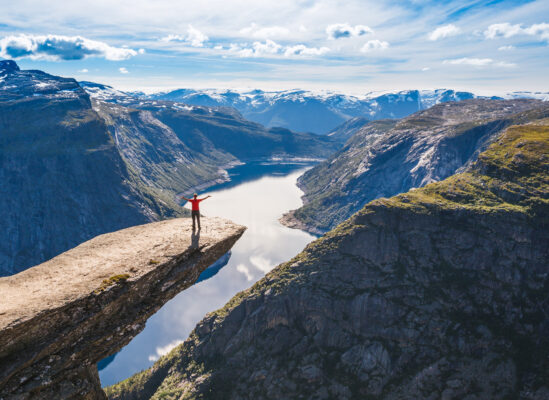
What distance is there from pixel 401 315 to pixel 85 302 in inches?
3388

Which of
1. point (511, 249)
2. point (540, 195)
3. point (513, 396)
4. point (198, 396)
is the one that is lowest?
point (198, 396)

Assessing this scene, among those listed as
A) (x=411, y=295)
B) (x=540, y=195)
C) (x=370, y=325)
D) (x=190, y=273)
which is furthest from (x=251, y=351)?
(x=540, y=195)

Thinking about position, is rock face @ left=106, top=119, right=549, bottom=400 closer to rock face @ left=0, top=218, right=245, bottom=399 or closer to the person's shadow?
the person's shadow

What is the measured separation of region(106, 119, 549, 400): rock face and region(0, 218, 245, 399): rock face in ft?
218

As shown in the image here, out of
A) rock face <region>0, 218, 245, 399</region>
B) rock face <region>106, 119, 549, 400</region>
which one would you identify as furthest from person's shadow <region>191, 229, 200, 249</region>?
rock face <region>106, 119, 549, 400</region>

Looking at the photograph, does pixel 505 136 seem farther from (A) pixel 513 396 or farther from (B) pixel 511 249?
(A) pixel 513 396

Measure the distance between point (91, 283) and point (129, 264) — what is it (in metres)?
3.57

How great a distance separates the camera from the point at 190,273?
32.6 metres

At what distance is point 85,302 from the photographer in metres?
25.0

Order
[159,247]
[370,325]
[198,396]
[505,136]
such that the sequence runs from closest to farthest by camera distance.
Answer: [159,247] < [198,396] < [370,325] < [505,136]

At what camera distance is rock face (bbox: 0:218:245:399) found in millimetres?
22156

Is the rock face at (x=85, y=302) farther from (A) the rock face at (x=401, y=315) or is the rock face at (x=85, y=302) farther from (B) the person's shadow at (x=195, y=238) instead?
(A) the rock face at (x=401, y=315)

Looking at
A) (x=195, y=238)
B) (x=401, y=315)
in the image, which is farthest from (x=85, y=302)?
(x=401, y=315)

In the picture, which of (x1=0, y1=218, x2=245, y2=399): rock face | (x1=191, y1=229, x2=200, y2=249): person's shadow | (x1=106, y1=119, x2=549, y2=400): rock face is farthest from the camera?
(x1=106, y1=119, x2=549, y2=400): rock face
